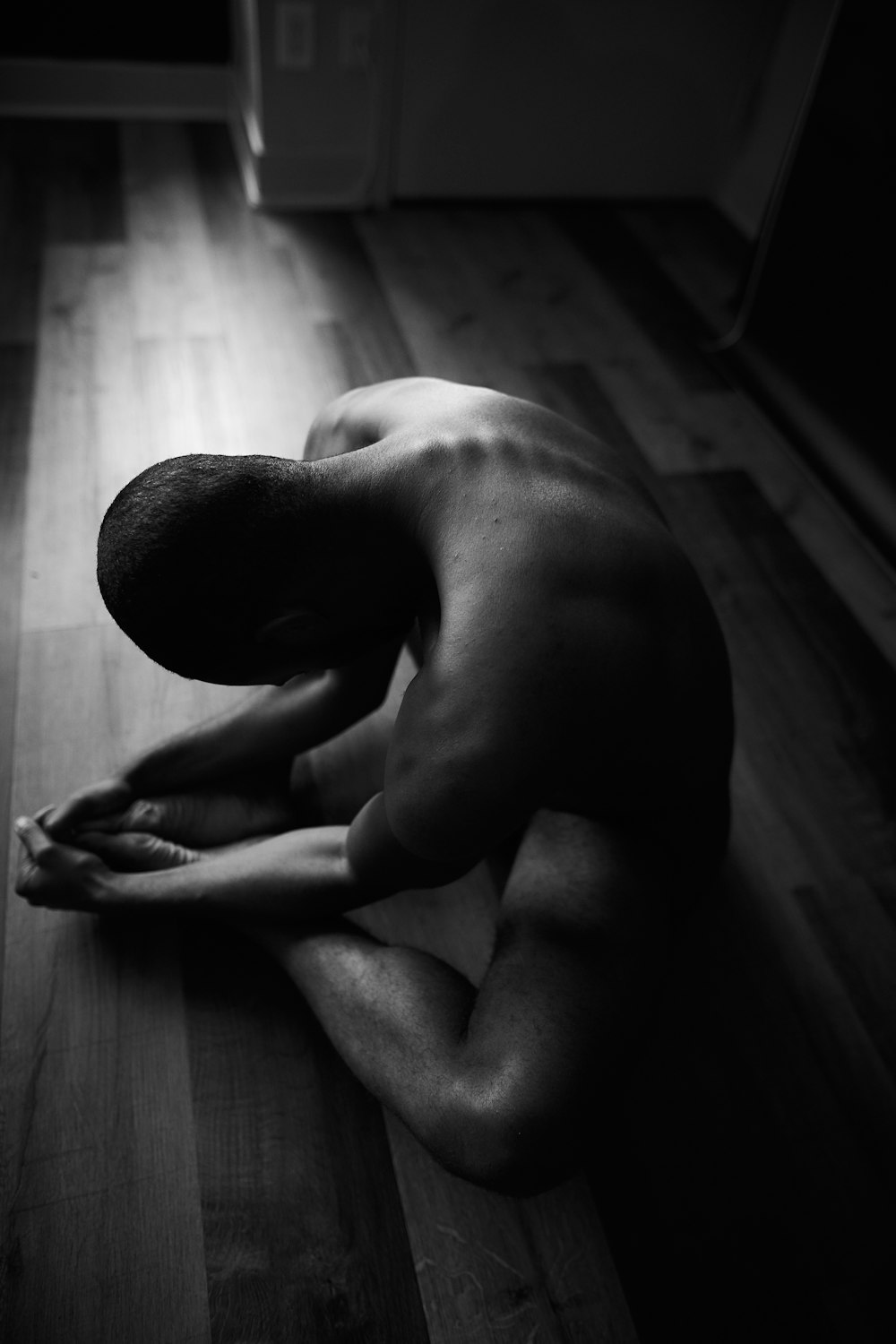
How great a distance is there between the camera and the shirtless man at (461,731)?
850mm

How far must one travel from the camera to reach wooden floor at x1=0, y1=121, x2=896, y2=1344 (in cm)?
99

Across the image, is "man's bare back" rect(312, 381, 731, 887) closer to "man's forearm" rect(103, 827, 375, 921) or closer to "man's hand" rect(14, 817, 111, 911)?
"man's forearm" rect(103, 827, 375, 921)

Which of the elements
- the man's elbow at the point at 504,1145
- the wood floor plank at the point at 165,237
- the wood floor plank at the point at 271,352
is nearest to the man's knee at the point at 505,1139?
the man's elbow at the point at 504,1145

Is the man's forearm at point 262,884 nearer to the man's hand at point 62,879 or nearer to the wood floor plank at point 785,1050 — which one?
the man's hand at point 62,879

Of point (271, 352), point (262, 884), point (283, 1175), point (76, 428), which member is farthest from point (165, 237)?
point (283, 1175)

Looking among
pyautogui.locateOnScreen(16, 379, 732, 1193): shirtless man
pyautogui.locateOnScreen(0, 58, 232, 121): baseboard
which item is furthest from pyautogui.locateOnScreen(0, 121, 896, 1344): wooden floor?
pyautogui.locateOnScreen(0, 58, 232, 121): baseboard

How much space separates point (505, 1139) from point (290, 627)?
535mm

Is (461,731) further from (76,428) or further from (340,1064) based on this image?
(76,428)

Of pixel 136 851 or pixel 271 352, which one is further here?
Answer: pixel 271 352

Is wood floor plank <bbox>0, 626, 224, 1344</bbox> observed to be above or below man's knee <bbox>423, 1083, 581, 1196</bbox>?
A: below

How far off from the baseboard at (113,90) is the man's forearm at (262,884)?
8.87ft

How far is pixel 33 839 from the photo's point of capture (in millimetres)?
1183

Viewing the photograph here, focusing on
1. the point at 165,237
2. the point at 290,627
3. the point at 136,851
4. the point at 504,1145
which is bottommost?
the point at 165,237

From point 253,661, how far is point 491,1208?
64 cm
